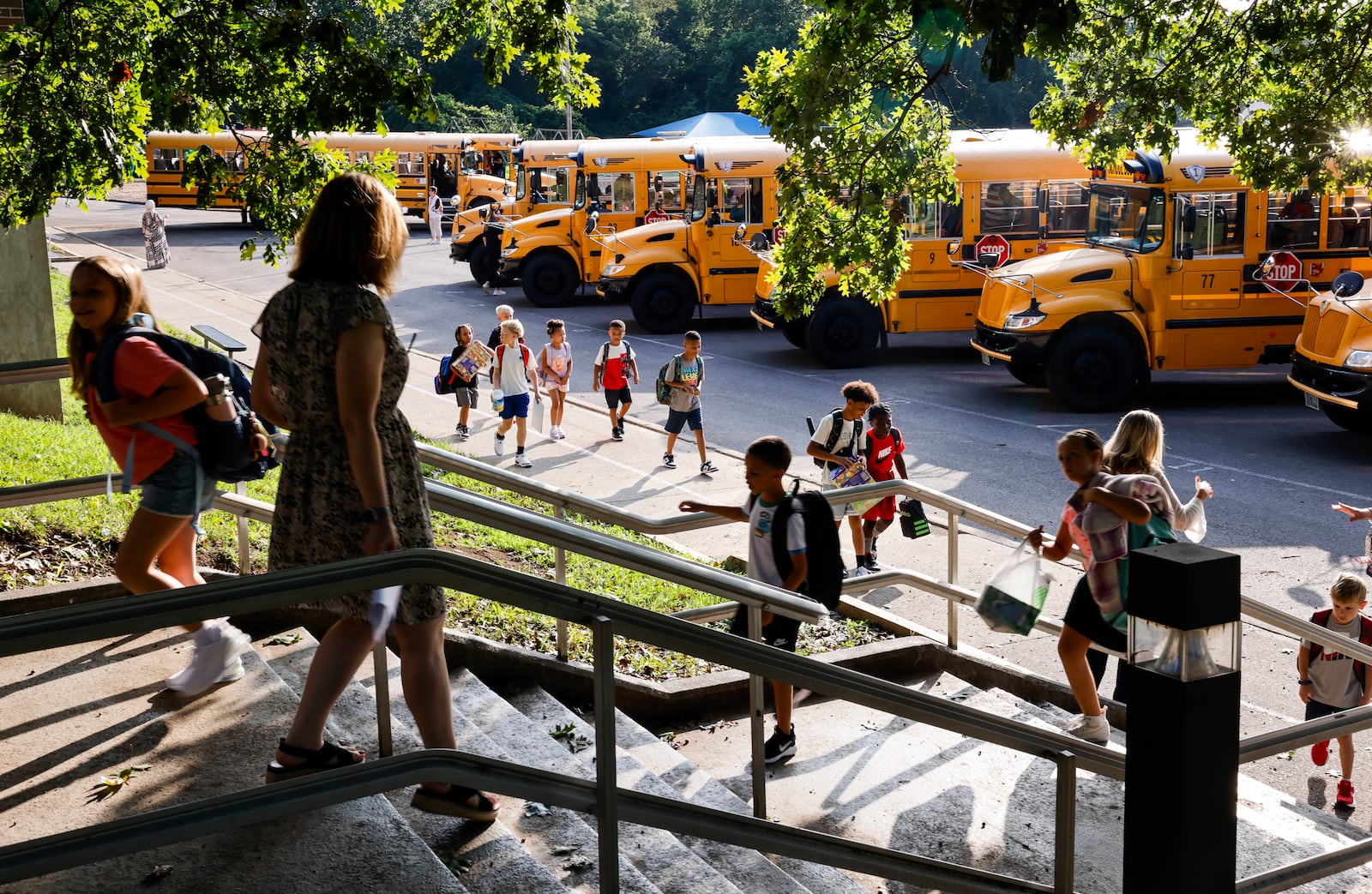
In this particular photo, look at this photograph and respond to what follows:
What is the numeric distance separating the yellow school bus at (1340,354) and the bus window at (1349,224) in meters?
1.02

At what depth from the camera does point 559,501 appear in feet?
18.1

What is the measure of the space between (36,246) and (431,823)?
9.08 metres

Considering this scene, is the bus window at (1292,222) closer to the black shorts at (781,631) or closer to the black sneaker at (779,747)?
the black shorts at (781,631)

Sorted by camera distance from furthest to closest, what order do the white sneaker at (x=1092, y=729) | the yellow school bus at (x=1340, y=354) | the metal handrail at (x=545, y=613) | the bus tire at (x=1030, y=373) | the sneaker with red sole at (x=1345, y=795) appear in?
the bus tire at (x=1030, y=373) → the yellow school bus at (x=1340, y=354) → the sneaker with red sole at (x=1345, y=795) → the white sneaker at (x=1092, y=729) → the metal handrail at (x=545, y=613)

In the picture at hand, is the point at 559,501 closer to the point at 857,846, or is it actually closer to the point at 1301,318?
the point at 857,846

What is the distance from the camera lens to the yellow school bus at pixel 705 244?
823 inches

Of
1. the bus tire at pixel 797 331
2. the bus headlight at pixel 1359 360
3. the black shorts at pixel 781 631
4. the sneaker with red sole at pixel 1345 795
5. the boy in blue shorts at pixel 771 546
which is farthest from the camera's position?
the bus tire at pixel 797 331

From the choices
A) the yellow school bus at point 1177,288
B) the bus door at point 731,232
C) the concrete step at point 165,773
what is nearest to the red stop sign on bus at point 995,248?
the yellow school bus at point 1177,288

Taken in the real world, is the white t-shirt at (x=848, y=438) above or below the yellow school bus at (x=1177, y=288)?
below

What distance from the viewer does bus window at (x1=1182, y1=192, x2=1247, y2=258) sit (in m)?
15.4

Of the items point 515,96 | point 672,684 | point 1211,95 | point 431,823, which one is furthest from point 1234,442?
point 515,96

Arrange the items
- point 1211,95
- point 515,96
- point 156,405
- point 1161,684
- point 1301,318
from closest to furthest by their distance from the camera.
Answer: point 1161,684
point 156,405
point 1211,95
point 1301,318
point 515,96

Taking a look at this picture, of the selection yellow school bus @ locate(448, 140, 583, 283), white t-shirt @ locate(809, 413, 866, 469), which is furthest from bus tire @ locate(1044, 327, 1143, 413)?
yellow school bus @ locate(448, 140, 583, 283)

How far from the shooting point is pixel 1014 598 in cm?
552
